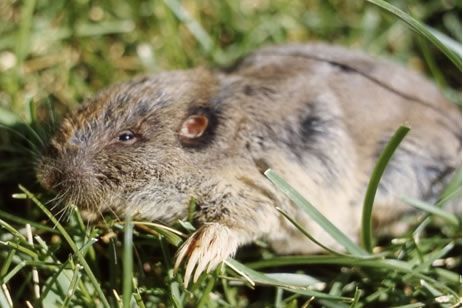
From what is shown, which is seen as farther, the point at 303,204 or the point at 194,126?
the point at 194,126

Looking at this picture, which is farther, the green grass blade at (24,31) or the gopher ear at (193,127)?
the green grass blade at (24,31)

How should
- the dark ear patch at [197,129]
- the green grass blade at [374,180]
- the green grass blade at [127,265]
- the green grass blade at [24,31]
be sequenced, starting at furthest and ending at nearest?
the green grass blade at [24,31], the dark ear patch at [197,129], the green grass blade at [374,180], the green grass blade at [127,265]

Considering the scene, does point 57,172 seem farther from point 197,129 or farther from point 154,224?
point 197,129

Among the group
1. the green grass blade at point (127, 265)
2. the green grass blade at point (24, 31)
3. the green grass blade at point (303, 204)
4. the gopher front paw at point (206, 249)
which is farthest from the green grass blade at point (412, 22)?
the green grass blade at point (24, 31)

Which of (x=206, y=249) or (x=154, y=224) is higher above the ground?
(x=154, y=224)

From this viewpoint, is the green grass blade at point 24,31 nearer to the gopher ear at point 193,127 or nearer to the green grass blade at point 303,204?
the gopher ear at point 193,127

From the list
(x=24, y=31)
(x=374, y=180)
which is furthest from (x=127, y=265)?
(x=24, y=31)

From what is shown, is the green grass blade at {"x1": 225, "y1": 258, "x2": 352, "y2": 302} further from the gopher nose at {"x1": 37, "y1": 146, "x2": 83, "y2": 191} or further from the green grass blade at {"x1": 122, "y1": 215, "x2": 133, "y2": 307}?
the gopher nose at {"x1": 37, "y1": 146, "x2": 83, "y2": 191}
